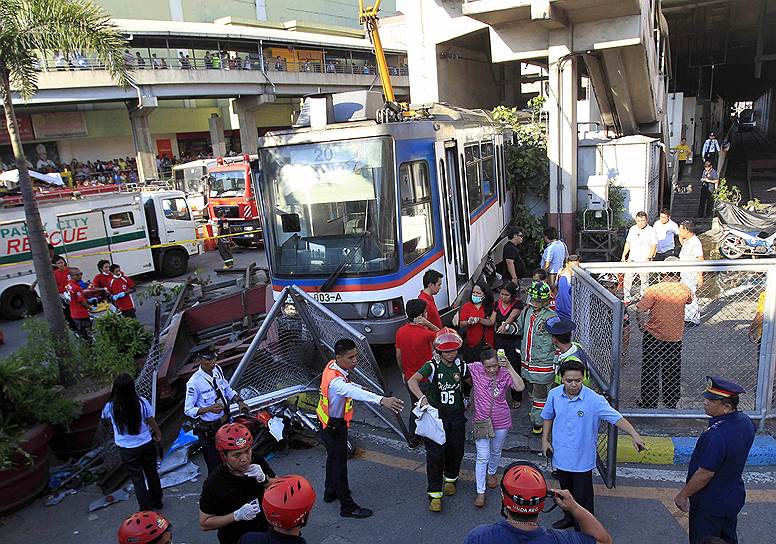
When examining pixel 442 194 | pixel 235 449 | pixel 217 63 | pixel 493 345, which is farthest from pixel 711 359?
pixel 217 63

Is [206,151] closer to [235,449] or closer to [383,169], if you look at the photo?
[383,169]

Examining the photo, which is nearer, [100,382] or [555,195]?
[100,382]

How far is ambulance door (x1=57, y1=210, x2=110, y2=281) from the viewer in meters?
13.4

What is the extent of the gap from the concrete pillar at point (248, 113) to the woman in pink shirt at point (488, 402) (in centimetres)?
3330

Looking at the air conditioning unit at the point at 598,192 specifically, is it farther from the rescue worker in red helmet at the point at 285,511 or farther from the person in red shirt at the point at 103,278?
the rescue worker in red helmet at the point at 285,511

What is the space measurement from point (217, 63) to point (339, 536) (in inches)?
1301

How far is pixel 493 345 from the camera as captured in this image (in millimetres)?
6754

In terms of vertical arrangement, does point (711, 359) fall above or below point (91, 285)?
below

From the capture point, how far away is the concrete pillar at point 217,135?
3772 cm

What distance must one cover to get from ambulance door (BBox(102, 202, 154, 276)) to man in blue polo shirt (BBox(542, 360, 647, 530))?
13064mm

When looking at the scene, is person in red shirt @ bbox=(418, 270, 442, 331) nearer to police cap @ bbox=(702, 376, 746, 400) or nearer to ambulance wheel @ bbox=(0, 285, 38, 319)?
police cap @ bbox=(702, 376, 746, 400)

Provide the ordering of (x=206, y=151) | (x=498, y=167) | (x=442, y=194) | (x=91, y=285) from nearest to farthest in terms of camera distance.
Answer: (x=442, y=194) → (x=91, y=285) → (x=498, y=167) → (x=206, y=151)

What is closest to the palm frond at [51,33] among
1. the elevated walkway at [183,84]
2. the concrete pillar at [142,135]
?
the elevated walkway at [183,84]

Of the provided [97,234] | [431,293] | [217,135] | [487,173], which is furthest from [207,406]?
[217,135]
